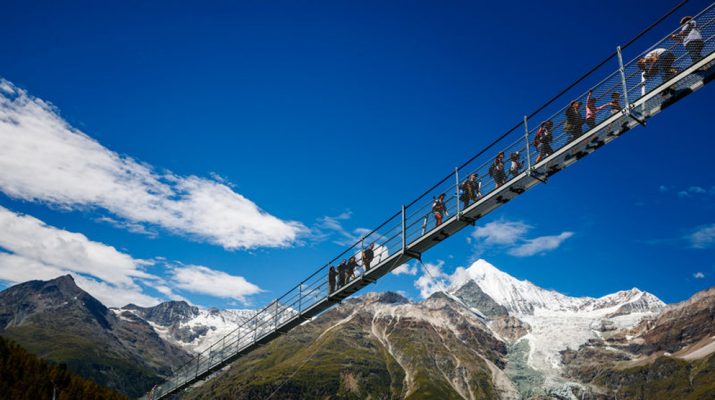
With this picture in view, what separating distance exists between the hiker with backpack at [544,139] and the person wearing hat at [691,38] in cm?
592

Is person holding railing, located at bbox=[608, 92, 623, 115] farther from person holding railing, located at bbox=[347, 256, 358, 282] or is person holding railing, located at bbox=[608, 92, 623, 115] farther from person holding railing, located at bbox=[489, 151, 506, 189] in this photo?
person holding railing, located at bbox=[347, 256, 358, 282]

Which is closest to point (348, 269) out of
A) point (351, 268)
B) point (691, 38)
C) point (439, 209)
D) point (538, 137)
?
point (351, 268)

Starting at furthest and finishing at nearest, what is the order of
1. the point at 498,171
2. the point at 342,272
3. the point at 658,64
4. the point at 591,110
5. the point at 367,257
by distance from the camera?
the point at 342,272
the point at 367,257
the point at 498,171
the point at 591,110
the point at 658,64

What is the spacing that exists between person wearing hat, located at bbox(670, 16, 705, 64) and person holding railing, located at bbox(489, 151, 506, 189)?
8699 millimetres

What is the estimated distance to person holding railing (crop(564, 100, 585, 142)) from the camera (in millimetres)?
22656

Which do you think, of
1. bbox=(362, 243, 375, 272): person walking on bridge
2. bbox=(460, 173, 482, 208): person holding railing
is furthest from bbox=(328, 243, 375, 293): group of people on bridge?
bbox=(460, 173, 482, 208): person holding railing

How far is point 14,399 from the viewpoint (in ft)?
186

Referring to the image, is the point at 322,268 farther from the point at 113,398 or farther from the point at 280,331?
the point at 113,398

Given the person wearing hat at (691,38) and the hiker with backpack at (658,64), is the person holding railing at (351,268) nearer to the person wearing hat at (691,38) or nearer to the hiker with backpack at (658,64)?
the hiker with backpack at (658,64)

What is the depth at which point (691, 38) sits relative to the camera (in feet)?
62.6

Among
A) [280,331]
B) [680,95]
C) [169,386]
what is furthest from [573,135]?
[169,386]

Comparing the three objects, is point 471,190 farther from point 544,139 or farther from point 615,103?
point 615,103

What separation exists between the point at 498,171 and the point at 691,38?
9.56 metres

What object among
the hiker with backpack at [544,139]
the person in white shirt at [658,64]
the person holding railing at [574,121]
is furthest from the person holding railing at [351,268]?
the person in white shirt at [658,64]
